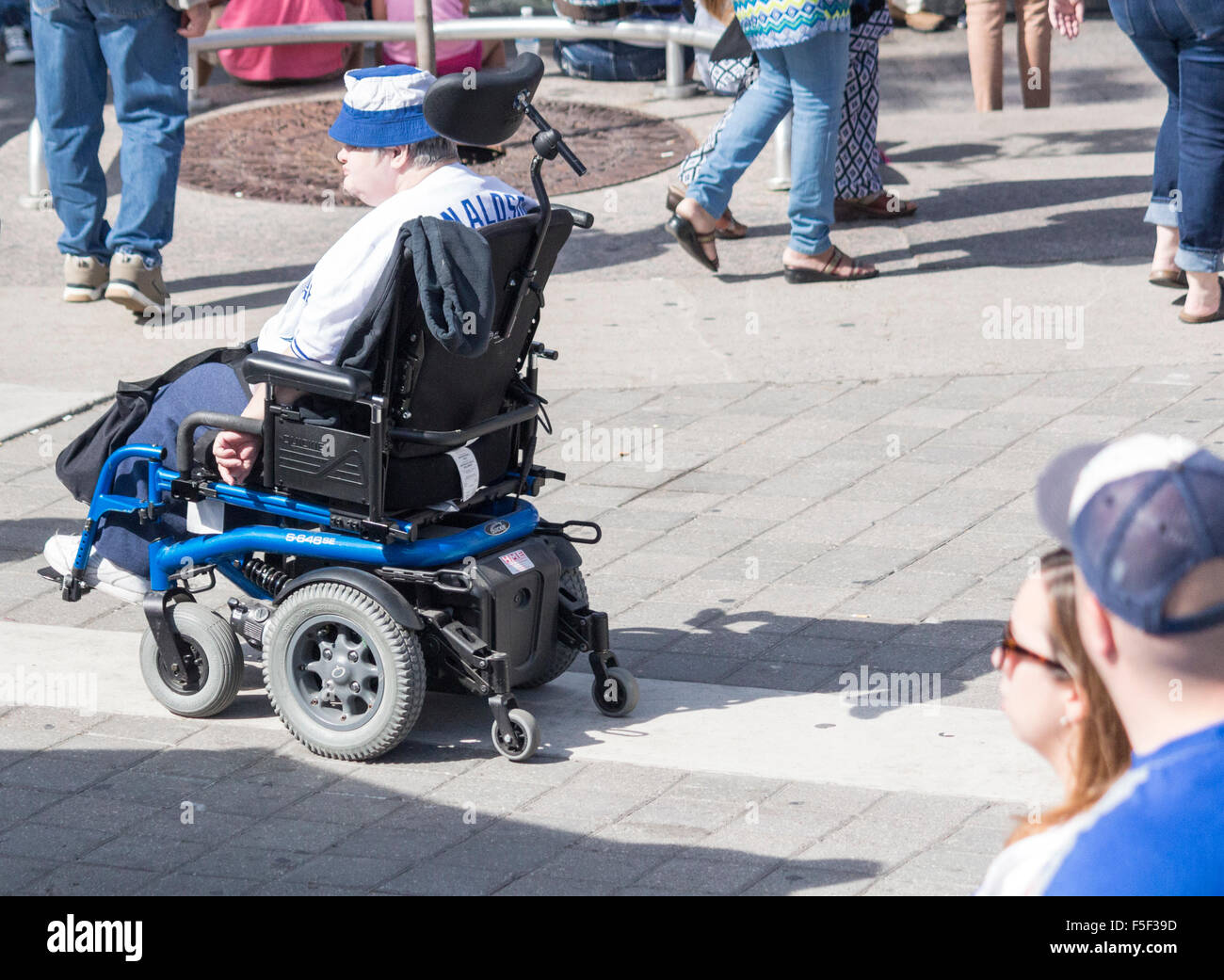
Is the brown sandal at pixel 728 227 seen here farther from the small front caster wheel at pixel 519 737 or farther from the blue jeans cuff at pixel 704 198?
the small front caster wheel at pixel 519 737

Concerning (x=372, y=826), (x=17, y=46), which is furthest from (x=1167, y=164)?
(x=17, y=46)

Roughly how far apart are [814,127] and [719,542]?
9.06 feet

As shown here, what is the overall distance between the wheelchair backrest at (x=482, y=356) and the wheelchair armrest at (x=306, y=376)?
11 centimetres

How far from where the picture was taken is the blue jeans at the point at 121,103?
763 centimetres

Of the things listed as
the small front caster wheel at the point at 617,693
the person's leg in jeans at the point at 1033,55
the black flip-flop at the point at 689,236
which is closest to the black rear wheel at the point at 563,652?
the small front caster wheel at the point at 617,693

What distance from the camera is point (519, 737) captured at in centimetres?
416

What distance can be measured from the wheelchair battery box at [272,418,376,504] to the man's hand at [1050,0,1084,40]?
4.43 metres

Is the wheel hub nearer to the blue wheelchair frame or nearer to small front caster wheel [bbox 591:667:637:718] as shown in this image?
the blue wheelchair frame

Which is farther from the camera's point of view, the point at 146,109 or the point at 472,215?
the point at 146,109

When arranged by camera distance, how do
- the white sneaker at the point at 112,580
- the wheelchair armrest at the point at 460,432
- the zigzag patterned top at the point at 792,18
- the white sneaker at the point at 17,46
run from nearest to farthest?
the wheelchair armrest at the point at 460,432
the white sneaker at the point at 112,580
the zigzag patterned top at the point at 792,18
the white sneaker at the point at 17,46

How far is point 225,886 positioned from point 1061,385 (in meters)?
4.12

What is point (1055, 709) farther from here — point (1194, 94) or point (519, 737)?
point (1194, 94)

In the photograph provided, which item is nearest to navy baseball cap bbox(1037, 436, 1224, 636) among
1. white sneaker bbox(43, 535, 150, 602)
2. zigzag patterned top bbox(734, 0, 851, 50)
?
white sneaker bbox(43, 535, 150, 602)

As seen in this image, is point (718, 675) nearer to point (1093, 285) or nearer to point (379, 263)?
Answer: point (379, 263)
